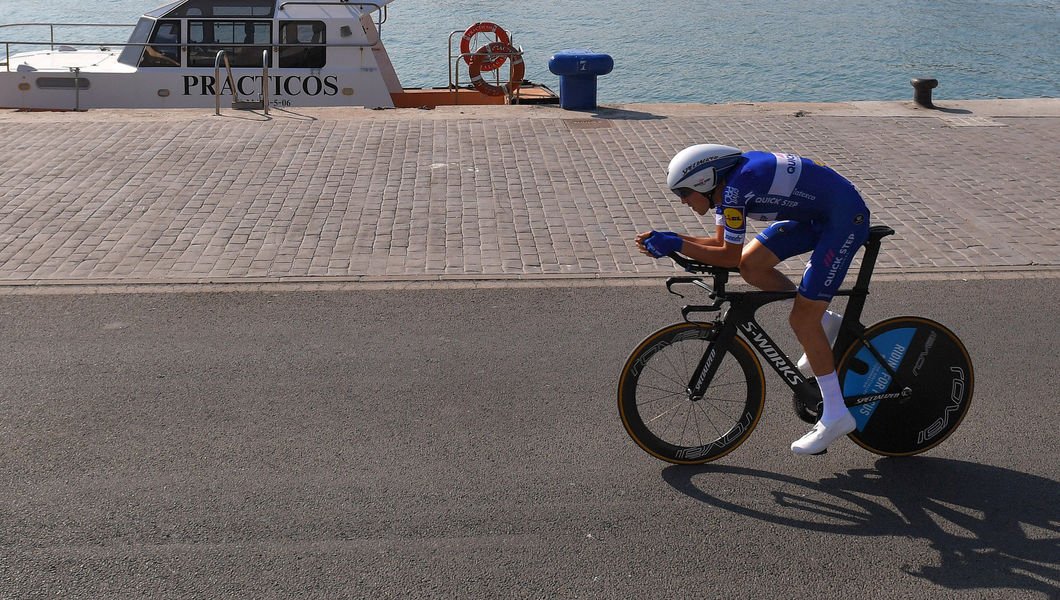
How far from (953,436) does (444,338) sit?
3426mm

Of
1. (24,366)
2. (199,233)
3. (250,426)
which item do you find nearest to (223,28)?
(199,233)

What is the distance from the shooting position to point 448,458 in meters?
5.68

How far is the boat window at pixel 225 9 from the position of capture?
1914cm

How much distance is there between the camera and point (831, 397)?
17.4 ft

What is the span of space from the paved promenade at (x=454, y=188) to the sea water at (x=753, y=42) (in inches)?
648

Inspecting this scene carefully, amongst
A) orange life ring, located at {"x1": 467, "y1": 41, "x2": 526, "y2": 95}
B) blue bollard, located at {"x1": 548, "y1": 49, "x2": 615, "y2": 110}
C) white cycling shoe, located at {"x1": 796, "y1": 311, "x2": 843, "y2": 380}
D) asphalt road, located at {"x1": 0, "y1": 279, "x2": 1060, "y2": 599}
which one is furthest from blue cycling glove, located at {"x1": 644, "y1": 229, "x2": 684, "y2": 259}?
orange life ring, located at {"x1": 467, "y1": 41, "x2": 526, "y2": 95}

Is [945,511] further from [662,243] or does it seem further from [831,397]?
[662,243]

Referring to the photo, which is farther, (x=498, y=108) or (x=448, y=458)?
(x=498, y=108)

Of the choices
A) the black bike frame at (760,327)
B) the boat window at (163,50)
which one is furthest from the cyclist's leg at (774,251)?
the boat window at (163,50)

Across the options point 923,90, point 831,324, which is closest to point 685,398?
point 831,324

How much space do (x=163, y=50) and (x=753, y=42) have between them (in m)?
26.5

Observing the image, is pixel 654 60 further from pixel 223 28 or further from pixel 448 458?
pixel 448 458

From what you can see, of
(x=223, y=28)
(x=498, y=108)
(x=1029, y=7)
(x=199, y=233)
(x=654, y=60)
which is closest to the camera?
(x=199, y=233)

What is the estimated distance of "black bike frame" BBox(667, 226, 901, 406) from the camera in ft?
17.2
